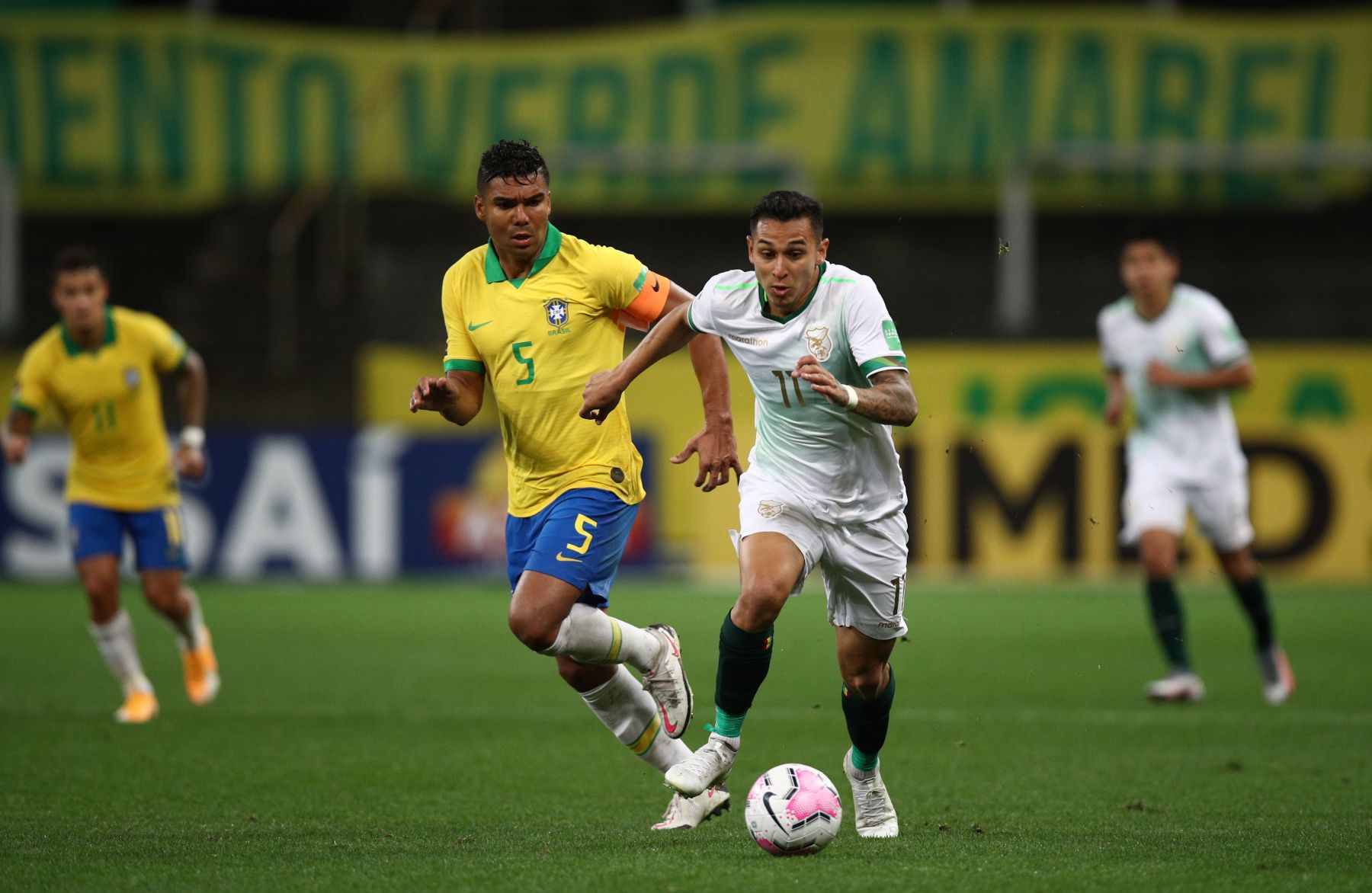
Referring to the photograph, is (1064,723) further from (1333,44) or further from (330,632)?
(1333,44)

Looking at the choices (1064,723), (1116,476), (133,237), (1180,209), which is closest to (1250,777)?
(1064,723)

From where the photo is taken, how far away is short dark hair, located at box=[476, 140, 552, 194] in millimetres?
5949

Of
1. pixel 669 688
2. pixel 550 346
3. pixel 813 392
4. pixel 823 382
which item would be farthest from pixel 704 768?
pixel 550 346

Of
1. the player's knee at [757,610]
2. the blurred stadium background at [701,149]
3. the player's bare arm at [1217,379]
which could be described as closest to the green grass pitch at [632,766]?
the player's knee at [757,610]

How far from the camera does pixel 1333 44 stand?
794 inches

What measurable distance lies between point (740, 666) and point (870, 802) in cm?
63

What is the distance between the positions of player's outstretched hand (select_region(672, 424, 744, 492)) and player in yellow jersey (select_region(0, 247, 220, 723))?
3960 mm

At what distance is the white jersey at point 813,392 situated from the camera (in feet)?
18.5

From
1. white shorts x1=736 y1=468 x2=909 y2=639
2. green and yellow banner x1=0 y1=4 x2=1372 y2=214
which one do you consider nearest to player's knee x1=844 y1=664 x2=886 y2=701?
white shorts x1=736 y1=468 x2=909 y2=639

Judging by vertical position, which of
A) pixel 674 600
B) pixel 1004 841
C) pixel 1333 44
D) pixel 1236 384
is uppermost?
pixel 1333 44

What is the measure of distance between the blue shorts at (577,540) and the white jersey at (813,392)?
578 millimetres

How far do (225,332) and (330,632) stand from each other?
820 centimetres

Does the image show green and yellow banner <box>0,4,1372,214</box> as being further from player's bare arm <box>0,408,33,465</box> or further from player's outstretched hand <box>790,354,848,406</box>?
player's outstretched hand <box>790,354,848,406</box>

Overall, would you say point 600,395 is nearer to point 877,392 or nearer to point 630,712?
point 877,392
